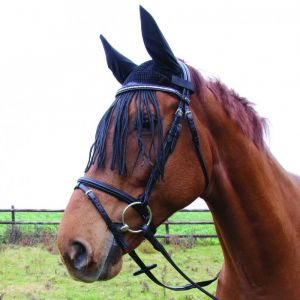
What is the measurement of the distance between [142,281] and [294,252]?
6669mm

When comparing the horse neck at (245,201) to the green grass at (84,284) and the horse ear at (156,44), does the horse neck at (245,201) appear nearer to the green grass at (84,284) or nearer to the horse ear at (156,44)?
the horse ear at (156,44)

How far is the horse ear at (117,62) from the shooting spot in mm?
2598

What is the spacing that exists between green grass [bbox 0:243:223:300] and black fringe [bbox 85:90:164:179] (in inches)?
231

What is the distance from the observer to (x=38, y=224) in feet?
50.7

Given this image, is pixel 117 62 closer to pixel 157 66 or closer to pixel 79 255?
pixel 157 66

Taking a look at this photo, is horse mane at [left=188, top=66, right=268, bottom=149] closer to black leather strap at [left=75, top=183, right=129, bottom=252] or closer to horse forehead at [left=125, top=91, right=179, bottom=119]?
horse forehead at [left=125, top=91, right=179, bottom=119]

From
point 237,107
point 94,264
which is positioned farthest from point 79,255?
point 237,107

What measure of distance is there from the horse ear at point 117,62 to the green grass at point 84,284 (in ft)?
18.8

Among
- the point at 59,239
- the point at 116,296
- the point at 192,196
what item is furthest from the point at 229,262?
the point at 116,296

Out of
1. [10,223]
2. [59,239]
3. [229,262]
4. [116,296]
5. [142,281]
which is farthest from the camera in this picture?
[10,223]

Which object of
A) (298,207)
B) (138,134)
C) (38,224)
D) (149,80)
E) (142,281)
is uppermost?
(149,80)

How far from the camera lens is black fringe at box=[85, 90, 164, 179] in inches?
83.0

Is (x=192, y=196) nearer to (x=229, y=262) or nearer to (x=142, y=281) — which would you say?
(x=229, y=262)

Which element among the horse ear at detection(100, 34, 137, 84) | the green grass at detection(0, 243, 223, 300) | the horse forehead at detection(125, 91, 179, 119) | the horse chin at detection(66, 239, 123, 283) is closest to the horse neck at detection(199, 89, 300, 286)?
the horse forehead at detection(125, 91, 179, 119)
